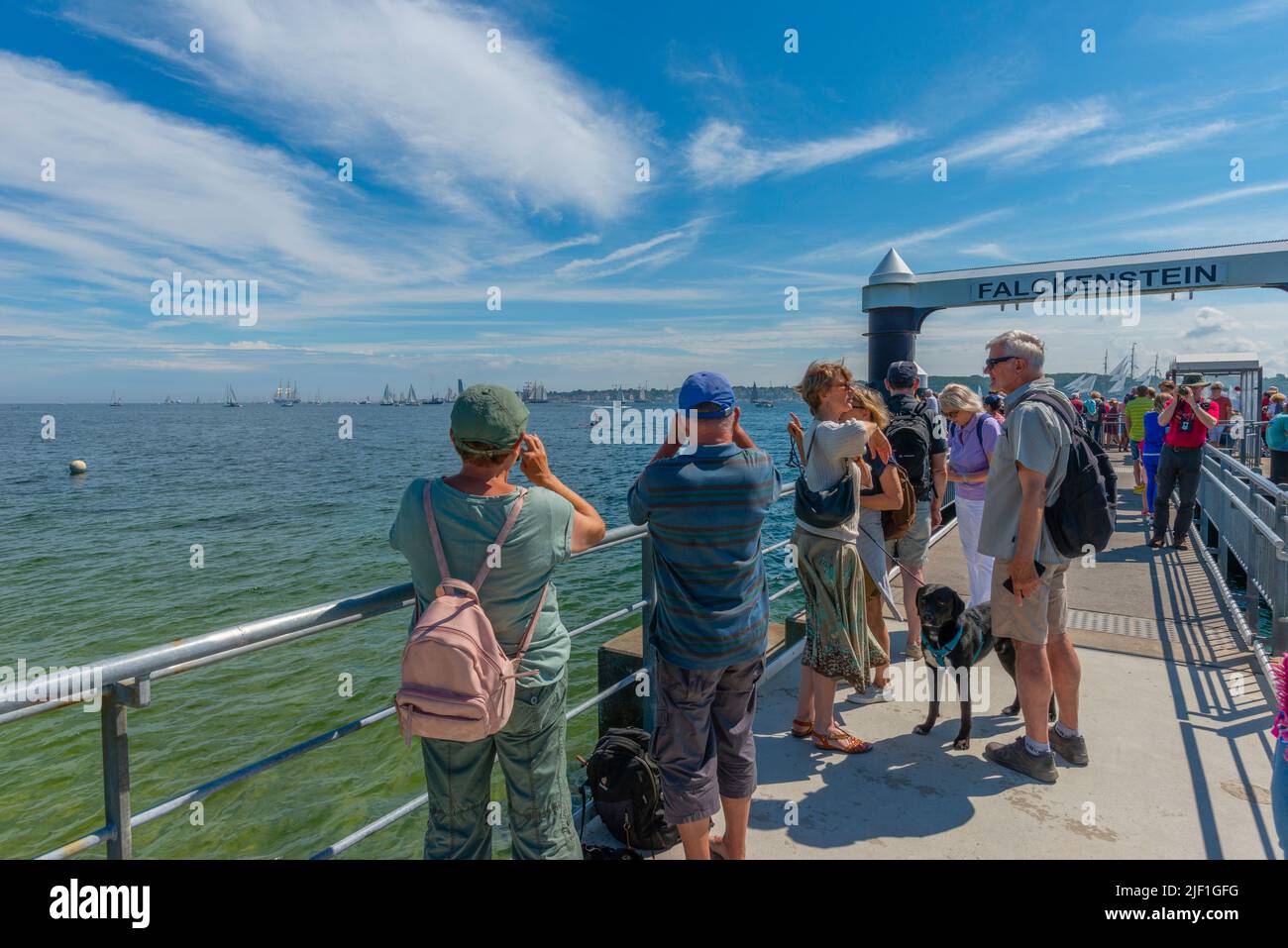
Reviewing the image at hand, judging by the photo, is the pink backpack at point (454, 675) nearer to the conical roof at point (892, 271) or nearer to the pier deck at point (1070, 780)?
the pier deck at point (1070, 780)

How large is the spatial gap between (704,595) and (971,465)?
9.76 ft

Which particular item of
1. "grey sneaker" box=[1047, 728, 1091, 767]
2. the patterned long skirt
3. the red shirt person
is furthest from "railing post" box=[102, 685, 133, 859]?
the red shirt person

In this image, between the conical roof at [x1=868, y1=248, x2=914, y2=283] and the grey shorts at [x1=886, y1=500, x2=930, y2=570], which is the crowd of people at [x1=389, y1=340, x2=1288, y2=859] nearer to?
the grey shorts at [x1=886, y1=500, x2=930, y2=570]

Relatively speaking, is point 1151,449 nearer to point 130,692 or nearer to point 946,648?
point 946,648

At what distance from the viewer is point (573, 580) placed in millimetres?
15430

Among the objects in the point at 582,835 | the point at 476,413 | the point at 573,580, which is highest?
the point at 476,413

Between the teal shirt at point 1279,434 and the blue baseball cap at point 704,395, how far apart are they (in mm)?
14405

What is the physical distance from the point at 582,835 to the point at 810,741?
1352 mm

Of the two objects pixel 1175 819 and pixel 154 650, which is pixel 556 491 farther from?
pixel 1175 819

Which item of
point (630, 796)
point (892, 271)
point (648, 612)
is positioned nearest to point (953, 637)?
point (648, 612)

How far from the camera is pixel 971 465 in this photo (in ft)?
15.4

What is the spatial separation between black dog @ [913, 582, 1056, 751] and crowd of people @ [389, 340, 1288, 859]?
24 cm

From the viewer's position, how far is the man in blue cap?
2439 mm
